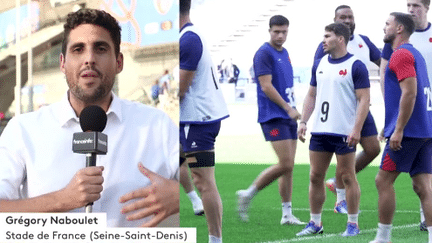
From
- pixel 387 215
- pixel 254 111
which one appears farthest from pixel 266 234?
pixel 254 111

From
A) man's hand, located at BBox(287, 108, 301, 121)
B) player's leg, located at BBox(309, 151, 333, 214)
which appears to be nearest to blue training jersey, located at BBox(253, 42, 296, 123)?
man's hand, located at BBox(287, 108, 301, 121)

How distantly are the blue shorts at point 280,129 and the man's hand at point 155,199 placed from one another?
3.65 metres

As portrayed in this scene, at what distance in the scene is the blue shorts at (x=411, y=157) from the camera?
5199 mm

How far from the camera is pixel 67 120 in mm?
2768

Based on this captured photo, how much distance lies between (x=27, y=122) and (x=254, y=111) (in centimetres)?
2583

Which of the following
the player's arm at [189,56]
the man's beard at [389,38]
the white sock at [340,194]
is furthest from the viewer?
the white sock at [340,194]

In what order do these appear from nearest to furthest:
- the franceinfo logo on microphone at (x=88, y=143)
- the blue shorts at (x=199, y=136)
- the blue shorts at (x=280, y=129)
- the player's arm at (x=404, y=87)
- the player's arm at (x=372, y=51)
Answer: the franceinfo logo on microphone at (x=88, y=143)
the blue shorts at (x=199, y=136)
the player's arm at (x=404, y=87)
the blue shorts at (x=280, y=129)
the player's arm at (x=372, y=51)

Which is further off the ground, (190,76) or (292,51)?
(292,51)

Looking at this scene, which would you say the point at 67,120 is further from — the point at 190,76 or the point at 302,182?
the point at 302,182

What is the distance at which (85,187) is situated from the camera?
252 cm

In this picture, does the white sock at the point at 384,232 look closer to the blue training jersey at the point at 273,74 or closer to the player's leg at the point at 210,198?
the player's leg at the point at 210,198

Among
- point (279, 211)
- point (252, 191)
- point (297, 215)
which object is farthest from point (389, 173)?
point (279, 211)

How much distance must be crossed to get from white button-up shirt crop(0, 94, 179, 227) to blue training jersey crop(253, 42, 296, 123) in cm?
370

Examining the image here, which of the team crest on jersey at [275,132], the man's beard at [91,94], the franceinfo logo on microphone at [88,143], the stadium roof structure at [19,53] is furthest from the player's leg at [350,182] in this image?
the franceinfo logo on microphone at [88,143]
